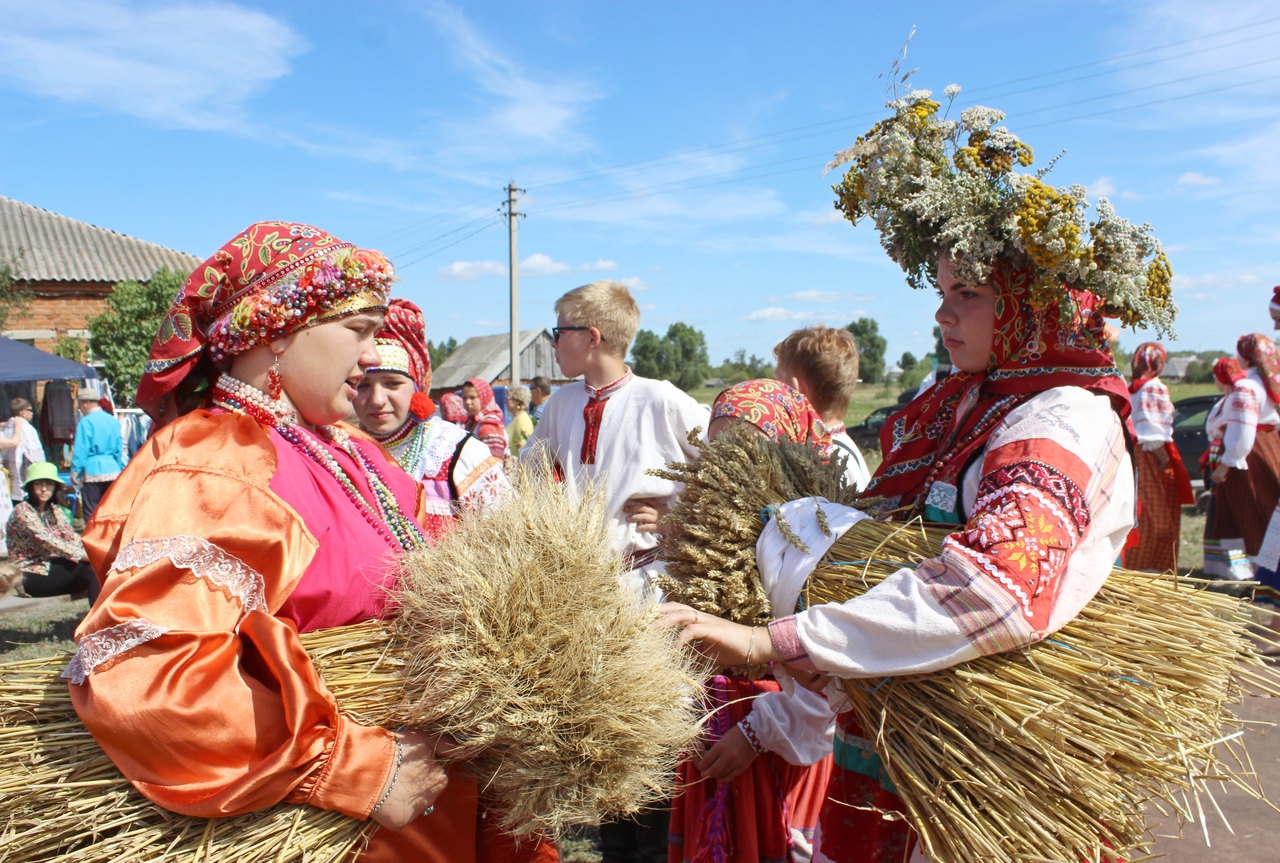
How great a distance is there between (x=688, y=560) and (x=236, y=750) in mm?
1034

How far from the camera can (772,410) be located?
281 centimetres

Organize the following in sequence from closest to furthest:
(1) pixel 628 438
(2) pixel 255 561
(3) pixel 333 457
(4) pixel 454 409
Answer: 1. (2) pixel 255 561
2. (3) pixel 333 457
3. (1) pixel 628 438
4. (4) pixel 454 409

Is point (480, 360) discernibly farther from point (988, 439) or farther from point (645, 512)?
point (988, 439)

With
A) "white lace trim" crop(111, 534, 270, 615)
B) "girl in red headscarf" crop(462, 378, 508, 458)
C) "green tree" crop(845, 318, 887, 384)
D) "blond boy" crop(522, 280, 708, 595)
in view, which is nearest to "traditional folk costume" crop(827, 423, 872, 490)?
"blond boy" crop(522, 280, 708, 595)

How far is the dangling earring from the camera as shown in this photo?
5.83 feet

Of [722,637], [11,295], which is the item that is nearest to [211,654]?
[722,637]

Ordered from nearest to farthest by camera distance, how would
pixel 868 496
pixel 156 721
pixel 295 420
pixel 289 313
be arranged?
pixel 156 721 → pixel 289 313 → pixel 295 420 → pixel 868 496

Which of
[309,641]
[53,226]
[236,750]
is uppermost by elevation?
[53,226]

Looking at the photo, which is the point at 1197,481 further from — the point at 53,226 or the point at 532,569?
the point at 53,226

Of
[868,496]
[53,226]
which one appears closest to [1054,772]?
[868,496]

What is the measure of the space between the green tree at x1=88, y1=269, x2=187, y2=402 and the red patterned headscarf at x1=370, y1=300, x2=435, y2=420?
17.9 metres

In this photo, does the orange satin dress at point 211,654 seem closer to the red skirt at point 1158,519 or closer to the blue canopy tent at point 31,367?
the red skirt at point 1158,519

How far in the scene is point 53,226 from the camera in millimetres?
25547

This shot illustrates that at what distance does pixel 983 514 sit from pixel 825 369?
2054 millimetres
